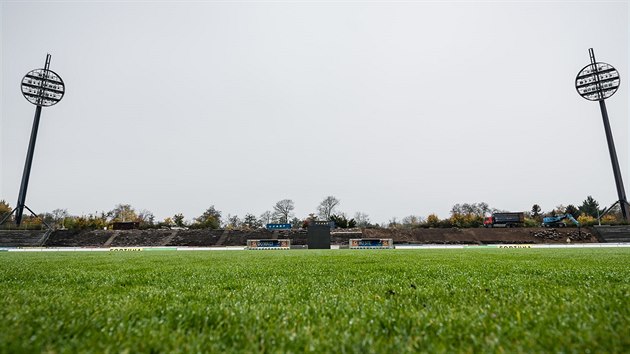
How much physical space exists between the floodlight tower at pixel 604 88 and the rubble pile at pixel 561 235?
10.1 m

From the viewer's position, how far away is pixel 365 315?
3.40 m

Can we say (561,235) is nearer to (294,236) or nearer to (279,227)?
(294,236)

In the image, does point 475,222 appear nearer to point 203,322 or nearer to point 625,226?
point 625,226

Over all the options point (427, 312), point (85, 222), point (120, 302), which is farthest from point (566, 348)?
point (85, 222)

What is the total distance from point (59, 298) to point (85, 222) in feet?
308

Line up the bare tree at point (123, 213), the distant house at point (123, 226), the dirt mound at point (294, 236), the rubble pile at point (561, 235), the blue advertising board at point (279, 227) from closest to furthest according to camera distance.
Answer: the rubble pile at point (561, 235)
the dirt mound at point (294, 236)
the distant house at point (123, 226)
the blue advertising board at point (279, 227)
the bare tree at point (123, 213)

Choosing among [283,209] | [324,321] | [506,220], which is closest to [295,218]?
[283,209]

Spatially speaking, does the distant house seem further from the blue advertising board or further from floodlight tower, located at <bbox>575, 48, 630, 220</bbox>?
floodlight tower, located at <bbox>575, 48, 630, 220</bbox>

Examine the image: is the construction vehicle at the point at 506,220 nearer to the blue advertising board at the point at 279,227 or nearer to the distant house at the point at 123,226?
the blue advertising board at the point at 279,227

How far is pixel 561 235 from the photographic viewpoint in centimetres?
6712

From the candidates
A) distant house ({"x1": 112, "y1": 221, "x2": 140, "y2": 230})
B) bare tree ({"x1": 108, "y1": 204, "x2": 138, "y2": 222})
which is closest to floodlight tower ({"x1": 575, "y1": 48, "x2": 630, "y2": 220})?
distant house ({"x1": 112, "y1": 221, "x2": 140, "y2": 230})

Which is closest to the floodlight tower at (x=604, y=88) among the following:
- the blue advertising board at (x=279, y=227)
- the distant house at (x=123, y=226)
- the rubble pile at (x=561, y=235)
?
the rubble pile at (x=561, y=235)

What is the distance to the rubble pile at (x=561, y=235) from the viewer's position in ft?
214

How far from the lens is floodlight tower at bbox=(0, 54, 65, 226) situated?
222ft
